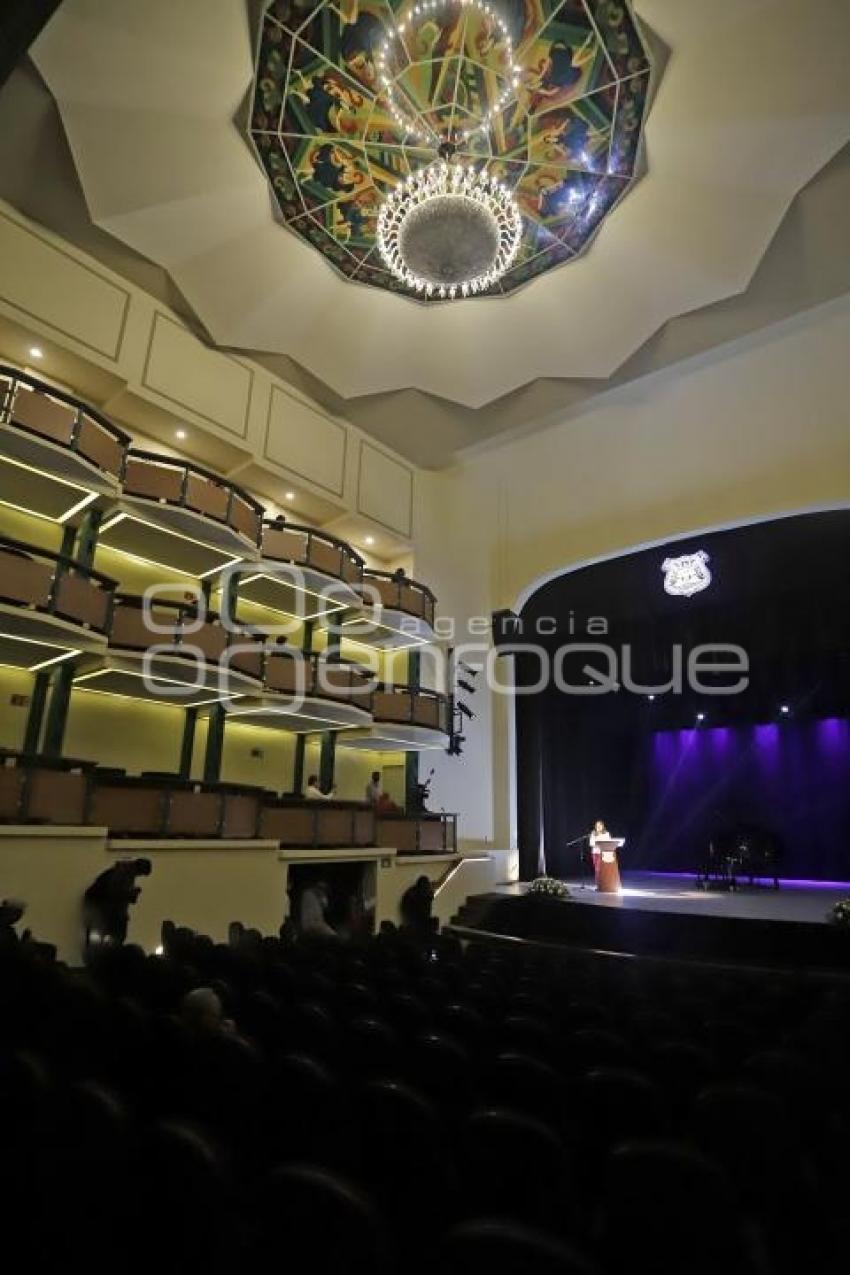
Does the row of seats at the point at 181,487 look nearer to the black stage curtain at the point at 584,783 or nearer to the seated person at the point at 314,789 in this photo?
the seated person at the point at 314,789

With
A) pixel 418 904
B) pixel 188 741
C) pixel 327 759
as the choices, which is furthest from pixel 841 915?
pixel 188 741

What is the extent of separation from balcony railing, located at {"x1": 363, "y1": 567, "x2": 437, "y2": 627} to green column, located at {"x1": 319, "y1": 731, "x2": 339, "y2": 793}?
8.59 feet

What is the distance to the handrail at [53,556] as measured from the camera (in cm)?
750

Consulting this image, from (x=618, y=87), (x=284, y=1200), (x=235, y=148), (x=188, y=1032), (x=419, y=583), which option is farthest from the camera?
(x=419, y=583)

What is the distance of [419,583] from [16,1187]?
12.9 m

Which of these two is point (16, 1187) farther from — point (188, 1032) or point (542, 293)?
point (542, 293)

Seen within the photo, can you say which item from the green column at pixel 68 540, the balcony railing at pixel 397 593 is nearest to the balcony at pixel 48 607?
the green column at pixel 68 540

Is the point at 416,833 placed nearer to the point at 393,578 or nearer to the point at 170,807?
the point at 170,807

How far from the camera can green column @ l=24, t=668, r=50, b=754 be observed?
9.29m

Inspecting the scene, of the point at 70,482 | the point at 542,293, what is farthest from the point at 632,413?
the point at 70,482

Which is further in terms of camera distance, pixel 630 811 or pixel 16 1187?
pixel 630 811

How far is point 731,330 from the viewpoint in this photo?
35.7ft

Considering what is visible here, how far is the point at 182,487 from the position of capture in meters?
10.3

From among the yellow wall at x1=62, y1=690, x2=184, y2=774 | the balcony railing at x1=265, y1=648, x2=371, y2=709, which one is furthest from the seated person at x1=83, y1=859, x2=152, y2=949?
the balcony railing at x1=265, y1=648, x2=371, y2=709
